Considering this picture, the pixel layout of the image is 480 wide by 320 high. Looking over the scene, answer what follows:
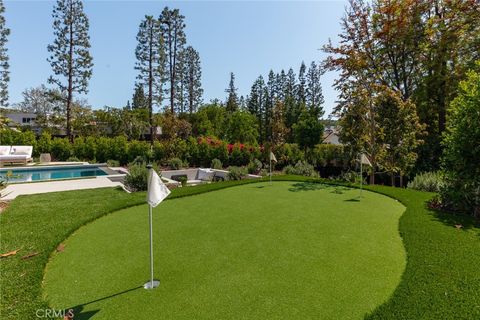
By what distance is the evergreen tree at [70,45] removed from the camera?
63.2 feet

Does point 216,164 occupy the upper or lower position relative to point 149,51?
lower

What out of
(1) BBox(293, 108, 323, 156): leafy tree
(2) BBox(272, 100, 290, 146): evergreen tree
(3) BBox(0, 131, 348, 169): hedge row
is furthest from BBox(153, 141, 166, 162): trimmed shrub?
(1) BBox(293, 108, 323, 156): leafy tree

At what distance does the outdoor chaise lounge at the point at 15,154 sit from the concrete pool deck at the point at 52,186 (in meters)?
7.44

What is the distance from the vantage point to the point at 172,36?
904 inches

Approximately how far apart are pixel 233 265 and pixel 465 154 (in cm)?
505

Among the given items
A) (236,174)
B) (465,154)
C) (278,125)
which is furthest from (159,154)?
(465,154)

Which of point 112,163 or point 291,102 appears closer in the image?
point 112,163

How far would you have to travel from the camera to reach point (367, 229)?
13.4 feet

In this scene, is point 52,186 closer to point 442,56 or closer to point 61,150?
point 61,150

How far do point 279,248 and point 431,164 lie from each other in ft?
37.8

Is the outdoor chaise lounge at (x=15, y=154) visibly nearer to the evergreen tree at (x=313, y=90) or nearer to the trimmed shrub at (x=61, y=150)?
the trimmed shrub at (x=61, y=150)

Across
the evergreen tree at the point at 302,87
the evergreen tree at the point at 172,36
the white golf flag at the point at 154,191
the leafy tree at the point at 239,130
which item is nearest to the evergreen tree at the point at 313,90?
the evergreen tree at the point at 302,87

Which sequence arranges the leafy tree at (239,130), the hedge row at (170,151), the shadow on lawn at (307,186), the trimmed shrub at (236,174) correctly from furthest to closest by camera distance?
the leafy tree at (239,130), the hedge row at (170,151), the trimmed shrub at (236,174), the shadow on lawn at (307,186)

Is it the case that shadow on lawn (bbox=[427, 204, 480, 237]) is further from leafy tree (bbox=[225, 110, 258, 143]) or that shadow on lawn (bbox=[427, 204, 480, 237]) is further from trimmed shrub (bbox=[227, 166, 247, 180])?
leafy tree (bbox=[225, 110, 258, 143])
